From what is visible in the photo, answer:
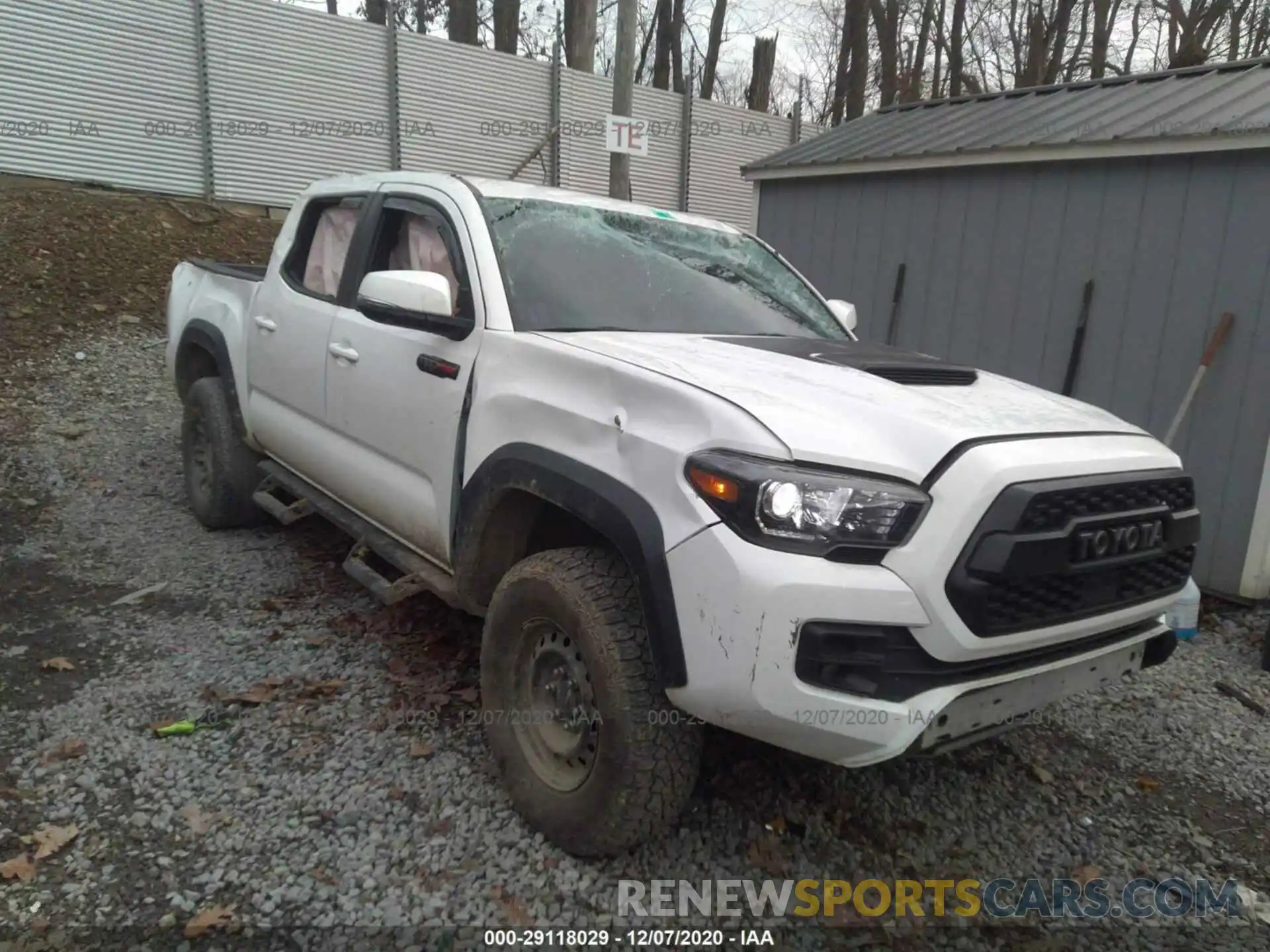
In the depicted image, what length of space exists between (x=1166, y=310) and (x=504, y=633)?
15.7 feet

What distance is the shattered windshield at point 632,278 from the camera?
3119 mm

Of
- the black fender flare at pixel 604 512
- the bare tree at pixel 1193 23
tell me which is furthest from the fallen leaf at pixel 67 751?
the bare tree at pixel 1193 23

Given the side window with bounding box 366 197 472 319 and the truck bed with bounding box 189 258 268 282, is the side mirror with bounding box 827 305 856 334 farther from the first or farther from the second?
the truck bed with bounding box 189 258 268 282

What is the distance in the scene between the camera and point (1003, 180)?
6.27 metres

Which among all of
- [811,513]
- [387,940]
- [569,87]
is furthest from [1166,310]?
[569,87]

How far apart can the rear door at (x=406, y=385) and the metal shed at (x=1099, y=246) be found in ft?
14.3

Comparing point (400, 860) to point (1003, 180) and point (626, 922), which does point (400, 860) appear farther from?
point (1003, 180)

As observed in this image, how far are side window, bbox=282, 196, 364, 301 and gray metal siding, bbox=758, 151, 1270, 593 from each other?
14.4 ft

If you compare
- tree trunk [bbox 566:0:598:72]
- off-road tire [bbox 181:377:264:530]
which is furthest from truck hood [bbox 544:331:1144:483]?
tree trunk [bbox 566:0:598:72]

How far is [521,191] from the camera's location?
3.53 meters

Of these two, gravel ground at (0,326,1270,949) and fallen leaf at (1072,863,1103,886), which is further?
fallen leaf at (1072,863,1103,886)

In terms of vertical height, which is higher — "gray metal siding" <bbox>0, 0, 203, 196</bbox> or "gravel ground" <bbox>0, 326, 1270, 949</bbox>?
"gray metal siding" <bbox>0, 0, 203, 196</bbox>

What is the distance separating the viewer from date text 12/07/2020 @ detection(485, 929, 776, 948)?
7.63ft

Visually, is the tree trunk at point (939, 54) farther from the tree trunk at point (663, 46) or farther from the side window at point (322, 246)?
the side window at point (322, 246)
